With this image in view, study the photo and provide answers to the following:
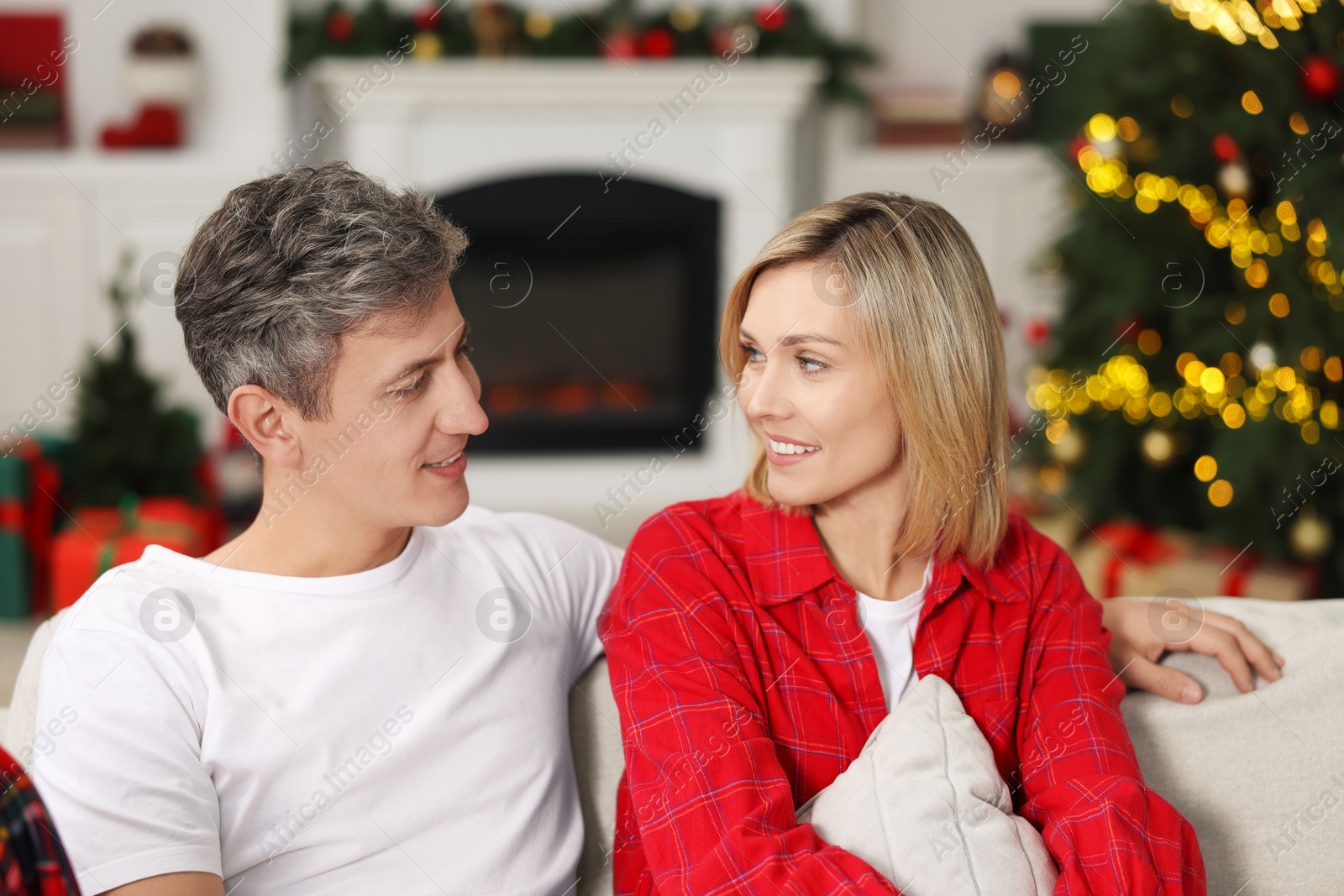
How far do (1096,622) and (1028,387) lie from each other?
2375 millimetres

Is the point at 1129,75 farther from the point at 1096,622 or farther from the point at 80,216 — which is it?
the point at 80,216

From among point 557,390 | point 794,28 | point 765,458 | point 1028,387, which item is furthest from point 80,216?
point 765,458

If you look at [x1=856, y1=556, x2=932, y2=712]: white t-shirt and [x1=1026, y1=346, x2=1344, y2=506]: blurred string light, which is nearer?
[x1=856, y1=556, x2=932, y2=712]: white t-shirt

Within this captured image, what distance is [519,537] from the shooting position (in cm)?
141

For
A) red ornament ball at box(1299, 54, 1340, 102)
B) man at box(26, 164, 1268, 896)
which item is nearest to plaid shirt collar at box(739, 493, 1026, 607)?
man at box(26, 164, 1268, 896)

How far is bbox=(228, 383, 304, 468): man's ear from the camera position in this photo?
3.94 ft

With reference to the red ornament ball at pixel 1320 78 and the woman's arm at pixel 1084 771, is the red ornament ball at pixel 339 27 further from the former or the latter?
the woman's arm at pixel 1084 771

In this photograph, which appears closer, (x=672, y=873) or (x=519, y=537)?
(x=672, y=873)

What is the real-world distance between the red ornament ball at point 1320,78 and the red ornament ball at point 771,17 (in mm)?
2028

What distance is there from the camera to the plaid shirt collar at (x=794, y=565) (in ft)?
4.19

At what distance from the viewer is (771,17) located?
4.20 m

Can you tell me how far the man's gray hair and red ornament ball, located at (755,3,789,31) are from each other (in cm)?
330

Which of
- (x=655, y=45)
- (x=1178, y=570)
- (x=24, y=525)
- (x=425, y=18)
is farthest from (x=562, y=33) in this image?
(x=1178, y=570)

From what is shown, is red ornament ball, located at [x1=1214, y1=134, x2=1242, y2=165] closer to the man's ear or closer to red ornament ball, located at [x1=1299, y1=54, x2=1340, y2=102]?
red ornament ball, located at [x1=1299, y1=54, x2=1340, y2=102]
